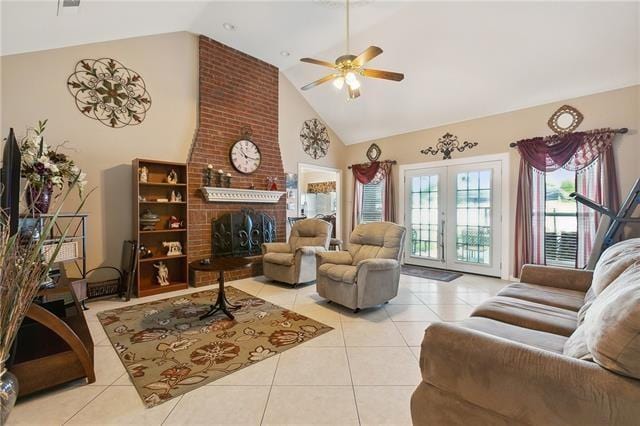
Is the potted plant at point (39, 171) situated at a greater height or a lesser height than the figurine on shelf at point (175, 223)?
greater

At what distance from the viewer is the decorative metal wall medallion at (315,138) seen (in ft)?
19.6

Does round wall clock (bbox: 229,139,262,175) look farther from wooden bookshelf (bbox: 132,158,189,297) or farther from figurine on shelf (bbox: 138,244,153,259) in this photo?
figurine on shelf (bbox: 138,244,153,259)

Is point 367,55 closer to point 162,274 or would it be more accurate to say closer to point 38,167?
point 38,167

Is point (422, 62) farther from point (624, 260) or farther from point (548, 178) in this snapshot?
point (624, 260)

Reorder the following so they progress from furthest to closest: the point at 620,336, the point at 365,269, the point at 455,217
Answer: the point at 455,217 < the point at 365,269 < the point at 620,336

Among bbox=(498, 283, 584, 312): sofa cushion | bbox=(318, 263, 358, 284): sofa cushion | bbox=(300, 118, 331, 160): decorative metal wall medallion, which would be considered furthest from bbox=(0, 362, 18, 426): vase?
bbox=(300, 118, 331, 160): decorative metal wall medallion

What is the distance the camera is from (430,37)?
154 inches

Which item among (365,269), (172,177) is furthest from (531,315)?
(172,177)

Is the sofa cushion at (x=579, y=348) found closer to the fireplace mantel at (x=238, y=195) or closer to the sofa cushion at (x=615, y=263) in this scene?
the sofa cushion at (x=615, y=263)

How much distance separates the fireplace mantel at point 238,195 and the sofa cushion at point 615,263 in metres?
4.27

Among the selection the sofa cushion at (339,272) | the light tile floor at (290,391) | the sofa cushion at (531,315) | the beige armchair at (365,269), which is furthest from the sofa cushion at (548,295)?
the sofa cushion at (339,272)

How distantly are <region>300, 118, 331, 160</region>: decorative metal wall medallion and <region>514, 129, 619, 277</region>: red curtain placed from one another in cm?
362

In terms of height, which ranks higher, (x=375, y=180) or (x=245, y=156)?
(x=245, y=156)

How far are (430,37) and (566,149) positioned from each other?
2.40 meters
